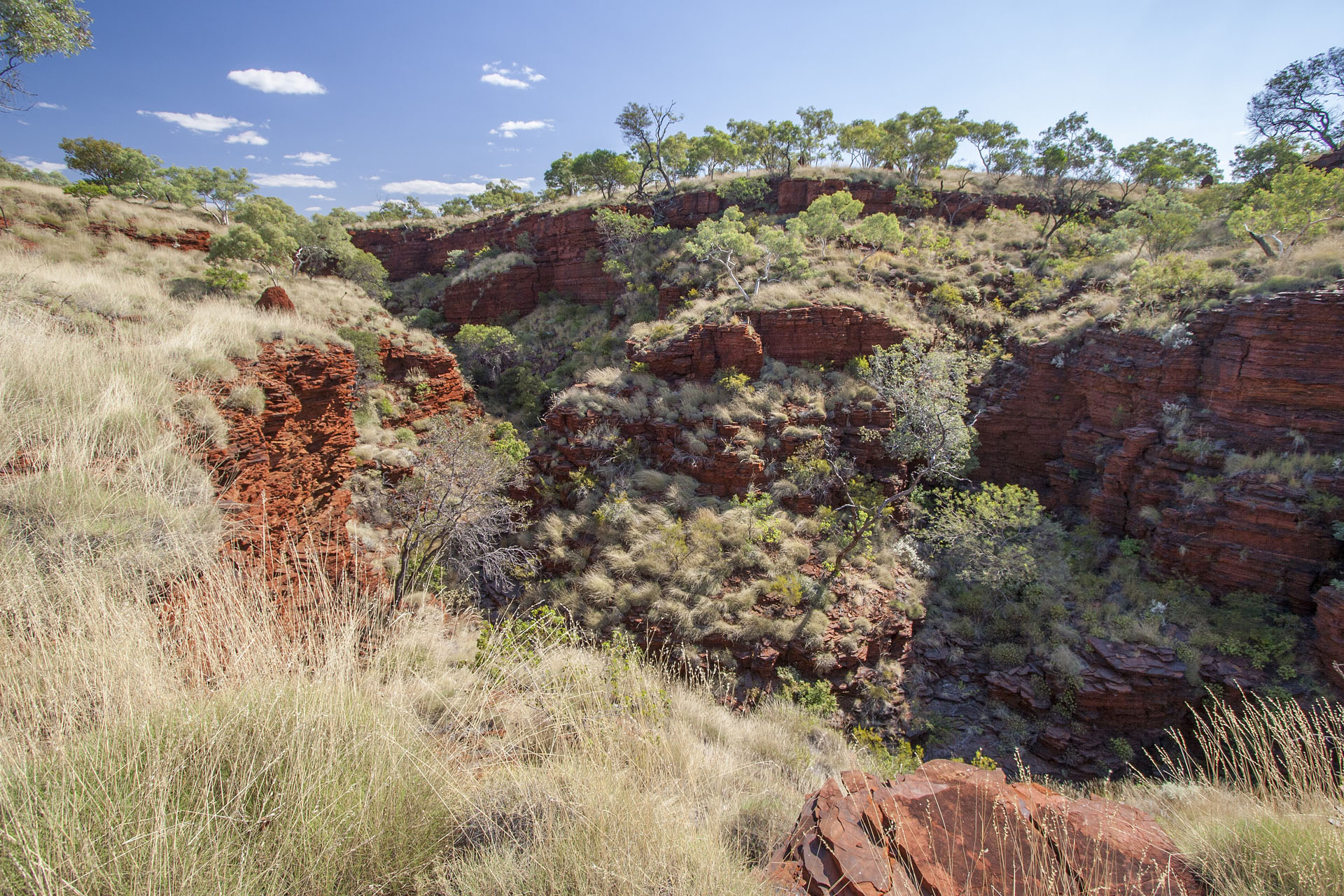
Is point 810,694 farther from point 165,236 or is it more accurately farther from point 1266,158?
point 1266,158

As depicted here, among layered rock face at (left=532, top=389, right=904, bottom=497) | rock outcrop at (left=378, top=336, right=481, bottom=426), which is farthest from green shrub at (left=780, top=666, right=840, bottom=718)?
rock outcrop at (left=378, top=336, right=481, bottom=426)

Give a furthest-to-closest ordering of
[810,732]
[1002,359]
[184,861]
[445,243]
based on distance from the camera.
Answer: [445,243], [1002,359], [810,732], [184,861]

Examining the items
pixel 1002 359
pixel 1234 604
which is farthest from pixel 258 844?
pixel 1002 359

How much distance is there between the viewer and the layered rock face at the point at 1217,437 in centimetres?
892

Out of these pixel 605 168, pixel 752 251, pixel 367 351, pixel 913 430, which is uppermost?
pixel 605 168

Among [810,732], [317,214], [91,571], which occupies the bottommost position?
[810,732]

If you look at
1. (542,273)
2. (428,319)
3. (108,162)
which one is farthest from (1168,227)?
(108,162)

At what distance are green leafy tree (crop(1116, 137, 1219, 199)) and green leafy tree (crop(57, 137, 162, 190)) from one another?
43318 millimetres

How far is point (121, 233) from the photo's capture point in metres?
14.6

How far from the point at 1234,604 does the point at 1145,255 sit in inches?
475

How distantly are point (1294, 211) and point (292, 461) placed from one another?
872 inches

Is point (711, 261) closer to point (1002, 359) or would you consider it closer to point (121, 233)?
point (1002, 359)

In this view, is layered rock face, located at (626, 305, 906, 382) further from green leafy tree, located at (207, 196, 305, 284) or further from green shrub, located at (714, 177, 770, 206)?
green leafy tree, located at (207, 196, 305, 284)

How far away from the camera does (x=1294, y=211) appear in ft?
36.2
